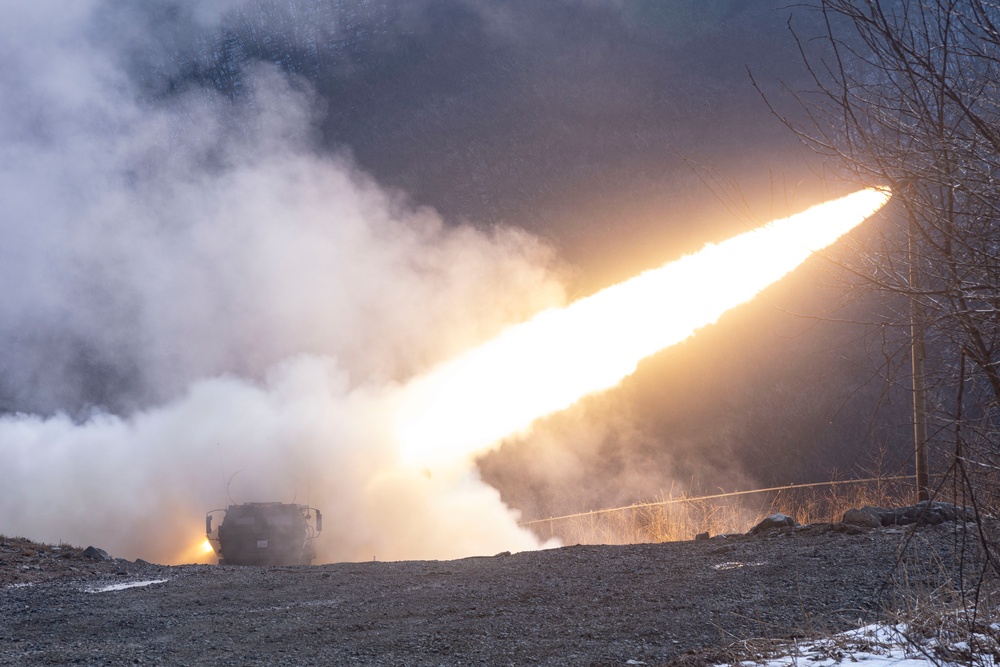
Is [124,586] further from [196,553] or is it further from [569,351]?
[569,351]

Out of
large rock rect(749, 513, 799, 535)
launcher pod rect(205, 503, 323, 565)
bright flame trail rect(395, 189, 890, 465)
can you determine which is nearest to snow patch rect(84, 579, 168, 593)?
launcher pod rect(205, 503, 323, 565)

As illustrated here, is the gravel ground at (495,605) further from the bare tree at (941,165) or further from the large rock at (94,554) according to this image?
the bare tree at (941,165)

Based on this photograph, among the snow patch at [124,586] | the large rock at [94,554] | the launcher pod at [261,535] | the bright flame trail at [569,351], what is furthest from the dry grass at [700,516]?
the large rock at [94,554]

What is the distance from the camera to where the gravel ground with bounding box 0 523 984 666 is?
7.03 m

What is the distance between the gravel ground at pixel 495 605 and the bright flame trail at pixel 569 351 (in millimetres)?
8209

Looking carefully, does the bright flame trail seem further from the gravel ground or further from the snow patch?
the snow patch

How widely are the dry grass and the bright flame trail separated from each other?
3.30m

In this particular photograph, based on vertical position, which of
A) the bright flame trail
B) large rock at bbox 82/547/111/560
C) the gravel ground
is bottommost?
the gravel ground

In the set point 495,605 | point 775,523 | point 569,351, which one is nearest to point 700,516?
point 569,351

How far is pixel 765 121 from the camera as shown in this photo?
4750 centimetres

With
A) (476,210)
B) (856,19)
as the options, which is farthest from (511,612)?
(476,210)

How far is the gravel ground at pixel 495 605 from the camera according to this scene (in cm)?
703

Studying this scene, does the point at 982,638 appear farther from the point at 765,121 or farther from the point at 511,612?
the point at 765,121

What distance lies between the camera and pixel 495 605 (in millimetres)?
8891
